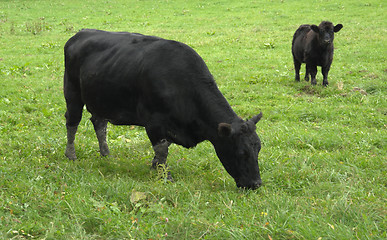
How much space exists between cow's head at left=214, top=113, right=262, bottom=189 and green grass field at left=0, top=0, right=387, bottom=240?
8.2 inches

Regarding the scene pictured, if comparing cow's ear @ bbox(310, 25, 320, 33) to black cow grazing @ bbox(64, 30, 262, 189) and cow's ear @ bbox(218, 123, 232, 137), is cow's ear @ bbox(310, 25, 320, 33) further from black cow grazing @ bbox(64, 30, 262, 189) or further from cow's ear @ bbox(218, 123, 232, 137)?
cow's ear @ bbox(218, 123, 232, 137)

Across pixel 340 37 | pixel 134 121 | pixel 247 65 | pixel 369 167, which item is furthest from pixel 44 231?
pixel 340 37

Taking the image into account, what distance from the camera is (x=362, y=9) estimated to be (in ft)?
91.0

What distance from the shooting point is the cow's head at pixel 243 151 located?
5094mm

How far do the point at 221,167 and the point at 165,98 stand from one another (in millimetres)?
1634

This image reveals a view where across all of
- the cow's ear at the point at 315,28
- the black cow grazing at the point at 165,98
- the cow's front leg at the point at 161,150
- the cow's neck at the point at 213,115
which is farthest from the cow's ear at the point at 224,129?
the cow's ear at the point at 315,28

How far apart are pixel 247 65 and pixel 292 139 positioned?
783 centimetres

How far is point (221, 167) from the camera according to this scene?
6.31 meters

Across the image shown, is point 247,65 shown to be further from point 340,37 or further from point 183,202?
point 183,202

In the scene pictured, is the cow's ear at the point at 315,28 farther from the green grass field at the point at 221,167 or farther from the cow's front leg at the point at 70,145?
the cow's front leg at the point at 70,145

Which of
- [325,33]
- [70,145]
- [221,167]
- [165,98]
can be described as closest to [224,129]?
[165,98]

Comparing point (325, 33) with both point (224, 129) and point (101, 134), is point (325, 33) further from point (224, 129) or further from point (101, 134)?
point (224, 129)

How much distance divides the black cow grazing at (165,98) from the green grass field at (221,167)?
0.56 m

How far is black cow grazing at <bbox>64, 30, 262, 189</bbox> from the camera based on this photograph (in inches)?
205
